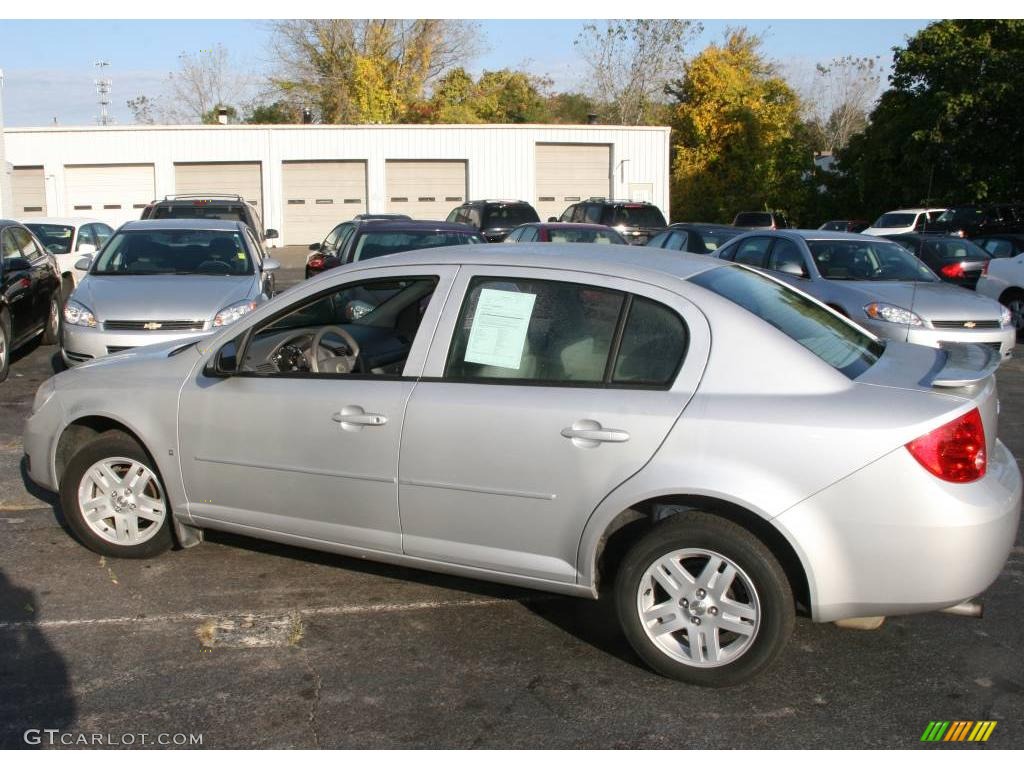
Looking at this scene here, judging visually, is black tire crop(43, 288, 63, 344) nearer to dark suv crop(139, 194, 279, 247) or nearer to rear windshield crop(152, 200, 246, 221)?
dark suv crop(139, 194, 279, 247)

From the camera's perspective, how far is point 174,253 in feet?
34.9

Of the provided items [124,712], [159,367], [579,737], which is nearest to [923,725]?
[579,737]

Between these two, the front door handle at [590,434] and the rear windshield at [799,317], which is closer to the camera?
the front door handle at [590,434]

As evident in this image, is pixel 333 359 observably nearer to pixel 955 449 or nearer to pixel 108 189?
pixel 955 449

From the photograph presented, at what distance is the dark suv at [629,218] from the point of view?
2169cm

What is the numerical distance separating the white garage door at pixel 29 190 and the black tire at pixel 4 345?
2734cm

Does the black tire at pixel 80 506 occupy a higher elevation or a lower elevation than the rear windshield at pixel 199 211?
lower

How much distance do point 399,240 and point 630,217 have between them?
1039 cm

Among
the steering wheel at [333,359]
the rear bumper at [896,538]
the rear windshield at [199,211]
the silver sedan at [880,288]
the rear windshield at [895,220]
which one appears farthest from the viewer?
the rear windshield at [895,220]

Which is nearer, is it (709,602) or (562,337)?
(709,602)

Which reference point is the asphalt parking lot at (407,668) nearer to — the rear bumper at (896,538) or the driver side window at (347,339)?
the rear bumper at (896,538)

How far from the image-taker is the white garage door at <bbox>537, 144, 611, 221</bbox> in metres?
36.6

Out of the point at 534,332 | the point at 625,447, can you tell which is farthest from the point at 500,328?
the point at 625,447

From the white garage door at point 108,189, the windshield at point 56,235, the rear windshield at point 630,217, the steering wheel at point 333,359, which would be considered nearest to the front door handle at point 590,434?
the steering wheel at point 333,359
